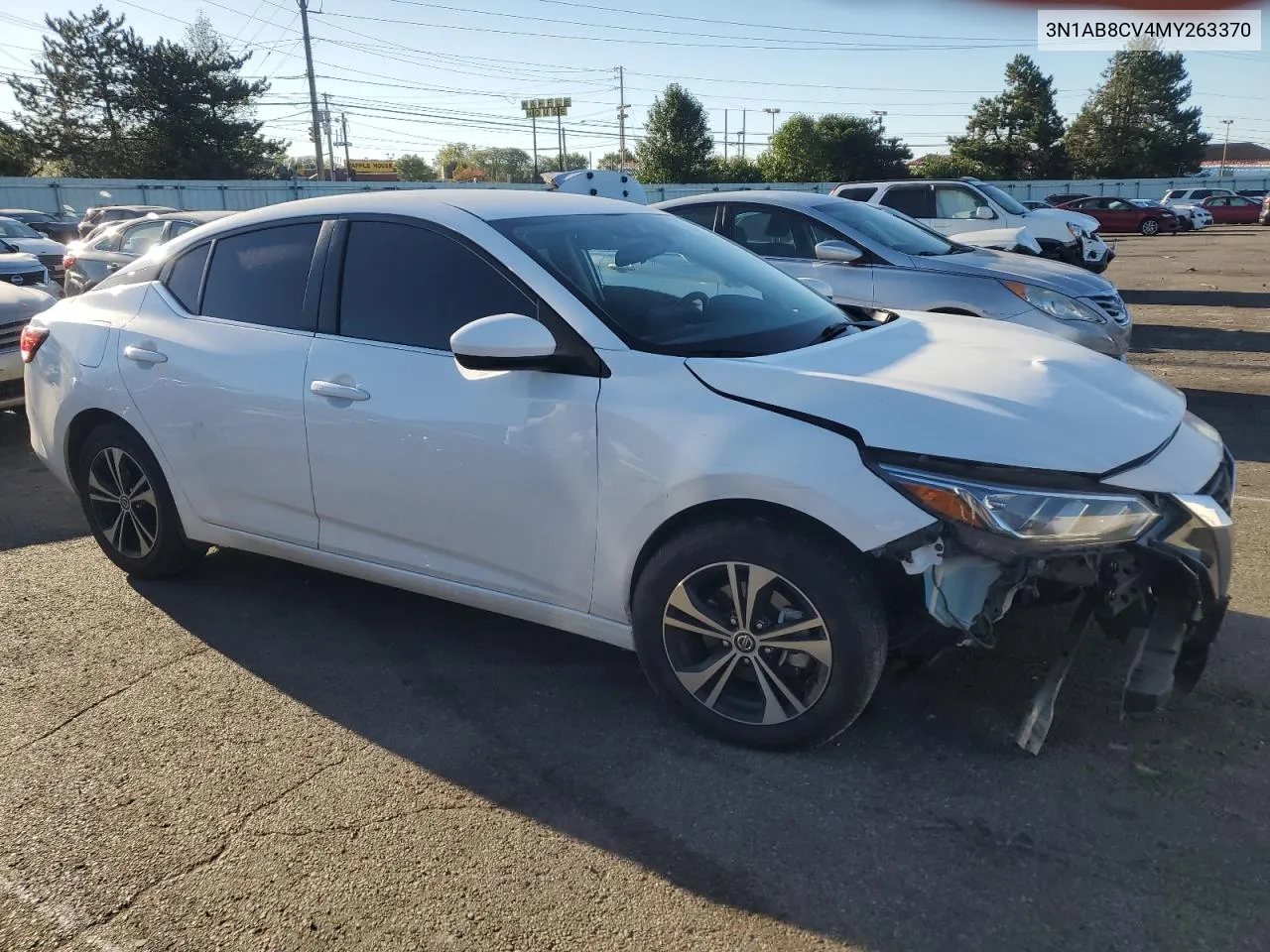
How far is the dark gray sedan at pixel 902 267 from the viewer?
296 inches

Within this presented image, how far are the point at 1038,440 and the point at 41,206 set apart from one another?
3840 cm

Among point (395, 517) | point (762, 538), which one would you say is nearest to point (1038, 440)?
point (762, 538)

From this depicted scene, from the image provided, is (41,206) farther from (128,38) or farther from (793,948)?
(793,948)

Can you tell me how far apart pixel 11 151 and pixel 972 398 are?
65.0m

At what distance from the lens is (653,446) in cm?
313

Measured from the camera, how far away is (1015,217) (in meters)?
15.6

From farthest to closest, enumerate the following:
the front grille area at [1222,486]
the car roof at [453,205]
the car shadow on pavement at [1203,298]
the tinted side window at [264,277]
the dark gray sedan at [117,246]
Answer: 1. the car shadow on pavement at [1203,298]
2. the dark gray sedan at [117,246]
3. the tinted side window at [264,277]
4. the car roof at [453,205]
5. the front grille area at [1222,486]

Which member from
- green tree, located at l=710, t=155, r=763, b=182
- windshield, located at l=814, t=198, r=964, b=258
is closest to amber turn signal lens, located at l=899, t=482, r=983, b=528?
windshield, located at l=814, t=198, r=964, b=258

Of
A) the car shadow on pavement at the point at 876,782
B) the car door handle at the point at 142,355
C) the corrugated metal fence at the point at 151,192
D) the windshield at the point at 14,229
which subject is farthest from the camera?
the corrugated metal fence at the point at 151,192

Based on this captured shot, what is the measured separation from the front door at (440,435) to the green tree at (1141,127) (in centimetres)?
7738

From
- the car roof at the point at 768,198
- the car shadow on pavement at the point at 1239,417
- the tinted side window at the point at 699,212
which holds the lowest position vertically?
the car shadow on pavement at the point at 1239,417

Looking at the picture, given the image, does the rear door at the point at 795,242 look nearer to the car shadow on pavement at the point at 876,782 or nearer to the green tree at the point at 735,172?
the car shadow on pavement at the point at 876,782

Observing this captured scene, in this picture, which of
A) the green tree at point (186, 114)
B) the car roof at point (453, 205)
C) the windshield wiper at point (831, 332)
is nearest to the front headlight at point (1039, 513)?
the windshield wiper at point (831, 332)

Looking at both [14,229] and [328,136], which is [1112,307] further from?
[328,136]
